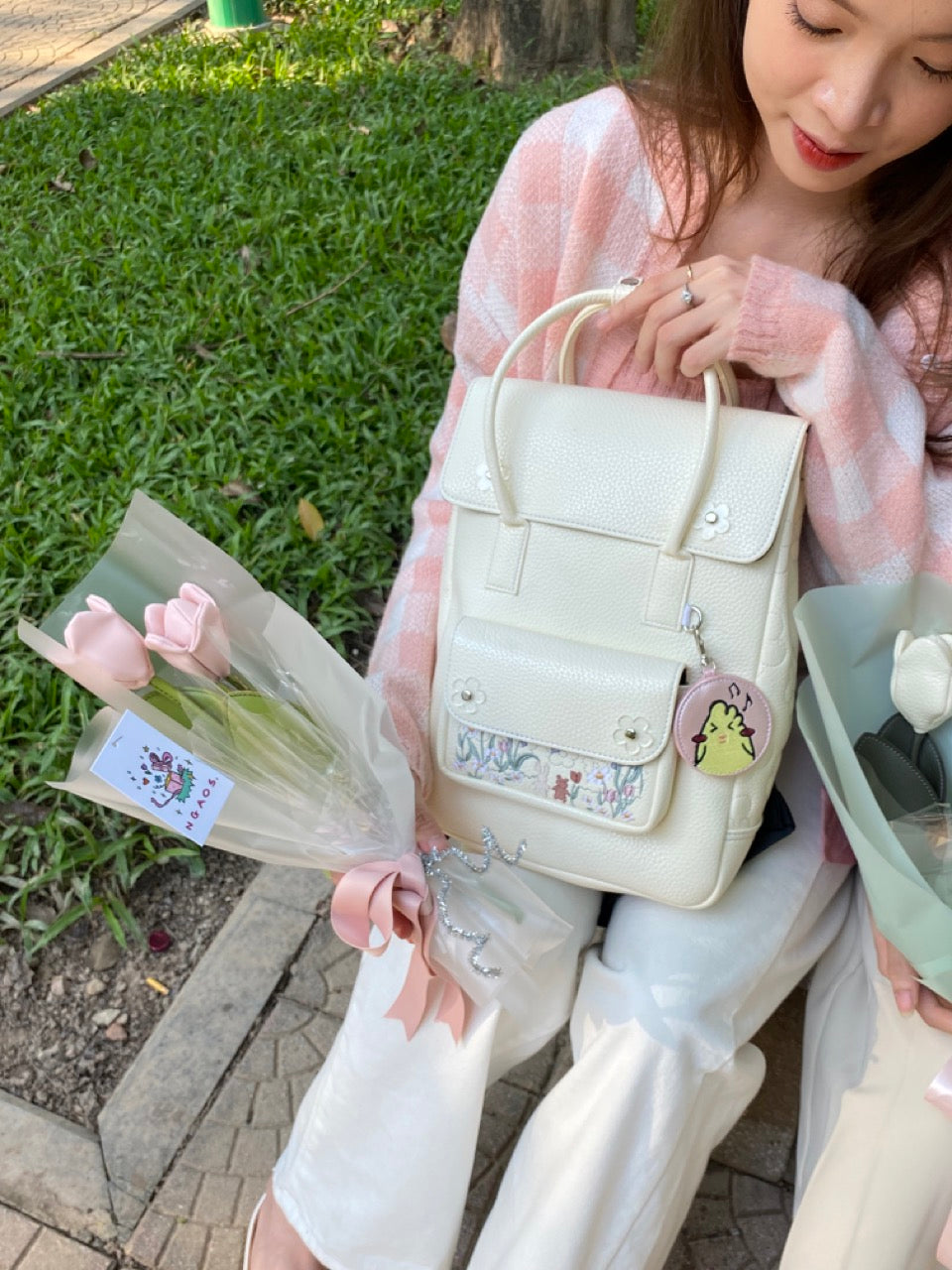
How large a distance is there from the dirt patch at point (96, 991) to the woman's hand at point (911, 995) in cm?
127

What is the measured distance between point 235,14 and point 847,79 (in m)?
5.08

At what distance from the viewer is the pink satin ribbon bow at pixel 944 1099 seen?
4.24 ft

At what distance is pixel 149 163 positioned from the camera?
13.6ft

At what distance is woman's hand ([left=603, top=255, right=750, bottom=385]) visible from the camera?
1.39m

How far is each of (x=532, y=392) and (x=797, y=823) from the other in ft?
2.31

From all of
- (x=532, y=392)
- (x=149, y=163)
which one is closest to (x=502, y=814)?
(x=532, y=392)

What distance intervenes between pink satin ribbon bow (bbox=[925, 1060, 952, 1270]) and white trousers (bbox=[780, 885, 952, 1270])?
0.05 m

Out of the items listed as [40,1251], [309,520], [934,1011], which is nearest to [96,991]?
[40,1251]

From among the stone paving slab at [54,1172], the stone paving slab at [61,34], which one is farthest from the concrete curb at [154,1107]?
the stone paving slab at [61,34]

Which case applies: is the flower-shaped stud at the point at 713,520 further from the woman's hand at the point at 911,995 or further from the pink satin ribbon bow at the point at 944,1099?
the pink satin ribbon bow at the point at 944,1099

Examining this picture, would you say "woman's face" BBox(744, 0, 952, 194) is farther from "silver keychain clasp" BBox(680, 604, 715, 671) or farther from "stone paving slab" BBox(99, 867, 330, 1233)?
"stone paving slab" BBox(99, 867, 330, 1233)

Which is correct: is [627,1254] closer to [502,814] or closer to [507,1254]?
[507,1254]

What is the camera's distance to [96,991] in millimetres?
2076

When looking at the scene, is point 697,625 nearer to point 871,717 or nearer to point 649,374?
point 871,717
